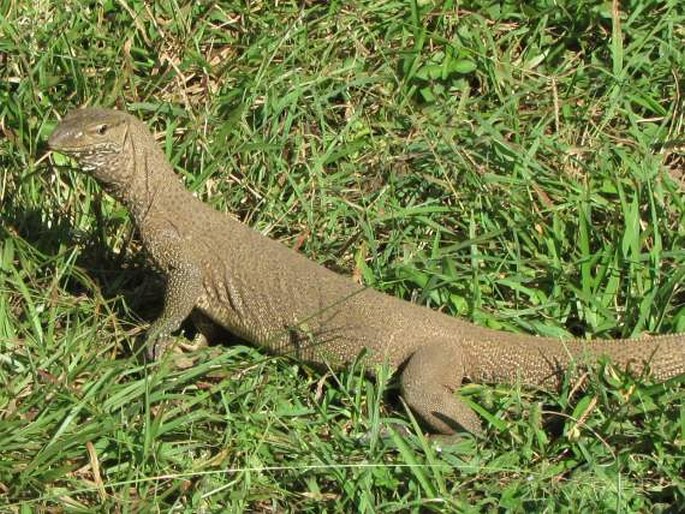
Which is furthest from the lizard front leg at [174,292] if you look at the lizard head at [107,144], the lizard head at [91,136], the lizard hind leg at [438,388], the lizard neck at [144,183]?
the lizard hind leg at [438,388]

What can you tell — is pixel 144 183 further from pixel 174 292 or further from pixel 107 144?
pixel 174 292

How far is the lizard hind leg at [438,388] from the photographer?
601 centimetres

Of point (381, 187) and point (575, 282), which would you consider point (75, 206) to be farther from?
point (575, 282)

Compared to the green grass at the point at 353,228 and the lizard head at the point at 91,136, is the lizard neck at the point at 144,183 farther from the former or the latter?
the green grass at the point at 353,228

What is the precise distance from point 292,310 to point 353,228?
851 mm

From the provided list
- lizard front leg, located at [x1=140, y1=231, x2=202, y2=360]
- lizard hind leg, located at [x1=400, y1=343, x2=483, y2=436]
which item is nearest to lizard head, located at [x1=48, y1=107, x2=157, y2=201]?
lizard front leg, located at [x1=140, y1=231, x2=202, y2=360]

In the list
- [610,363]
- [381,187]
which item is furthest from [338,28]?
[610,363]

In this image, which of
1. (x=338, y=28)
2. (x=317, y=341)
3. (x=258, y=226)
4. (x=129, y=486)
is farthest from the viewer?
(x=338, y=28)

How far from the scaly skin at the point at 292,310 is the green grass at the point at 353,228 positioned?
14cm

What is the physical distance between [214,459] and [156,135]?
7.87 ft

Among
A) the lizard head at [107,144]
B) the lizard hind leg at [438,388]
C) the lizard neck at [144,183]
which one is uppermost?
the lizard head at [107,144]

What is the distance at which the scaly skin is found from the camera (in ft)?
20.1

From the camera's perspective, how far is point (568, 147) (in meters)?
7.32

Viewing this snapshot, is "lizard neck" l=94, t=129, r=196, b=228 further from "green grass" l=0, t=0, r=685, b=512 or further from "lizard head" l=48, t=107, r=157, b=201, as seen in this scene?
"green grass" l=0, t=0, r=685, b=512
